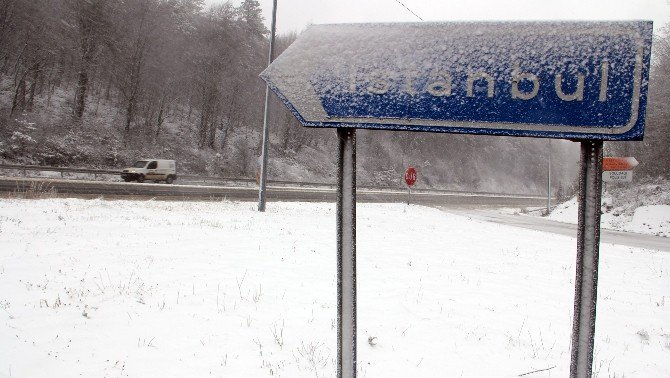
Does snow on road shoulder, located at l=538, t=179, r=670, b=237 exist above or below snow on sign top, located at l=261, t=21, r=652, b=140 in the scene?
below

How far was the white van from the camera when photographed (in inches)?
1022

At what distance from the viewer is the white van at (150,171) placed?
85.2 ft

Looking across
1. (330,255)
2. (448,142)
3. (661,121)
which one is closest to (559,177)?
(448,142)

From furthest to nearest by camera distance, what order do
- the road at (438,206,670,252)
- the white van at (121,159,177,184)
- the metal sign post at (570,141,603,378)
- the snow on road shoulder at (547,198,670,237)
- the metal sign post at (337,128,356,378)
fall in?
1. the white van at (121,159,177,184)
2. the snow on road shoulder at (547,198,670,237)
3. the road at (438,206,670,252)
4. the metal sign post at (337,128,356,378)
5. the metal sign post at (570,141,603,378)

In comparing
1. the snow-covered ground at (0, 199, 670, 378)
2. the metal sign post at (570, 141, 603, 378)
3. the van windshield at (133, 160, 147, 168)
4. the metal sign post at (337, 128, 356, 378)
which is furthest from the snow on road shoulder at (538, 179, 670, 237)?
the van windshield at (133, 160, 147, 168)

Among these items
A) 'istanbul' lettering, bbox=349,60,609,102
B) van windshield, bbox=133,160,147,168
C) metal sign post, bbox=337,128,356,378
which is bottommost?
metal sign post, bbox=337,128,356,378

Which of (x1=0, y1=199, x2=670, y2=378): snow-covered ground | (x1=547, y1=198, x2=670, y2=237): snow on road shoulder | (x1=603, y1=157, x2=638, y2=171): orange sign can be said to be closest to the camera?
(x1=0, y1=199, x2=670, y2=378): snow-covered ground

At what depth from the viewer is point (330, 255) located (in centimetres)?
797

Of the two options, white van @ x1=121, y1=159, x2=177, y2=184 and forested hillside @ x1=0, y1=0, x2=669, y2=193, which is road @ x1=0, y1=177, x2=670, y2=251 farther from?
forested hillside @ x1=0, y1=0, x2=669, y2=193

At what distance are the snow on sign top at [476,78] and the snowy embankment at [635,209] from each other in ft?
70.2

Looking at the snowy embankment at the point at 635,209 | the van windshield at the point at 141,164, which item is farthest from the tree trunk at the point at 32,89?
the snowy embankment at the point at 635,209

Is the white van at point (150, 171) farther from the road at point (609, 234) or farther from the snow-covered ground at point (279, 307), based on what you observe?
the road at point (609, 234)

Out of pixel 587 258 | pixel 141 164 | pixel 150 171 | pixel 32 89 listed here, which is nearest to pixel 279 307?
pixel 587 258

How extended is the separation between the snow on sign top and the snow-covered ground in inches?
93.9
